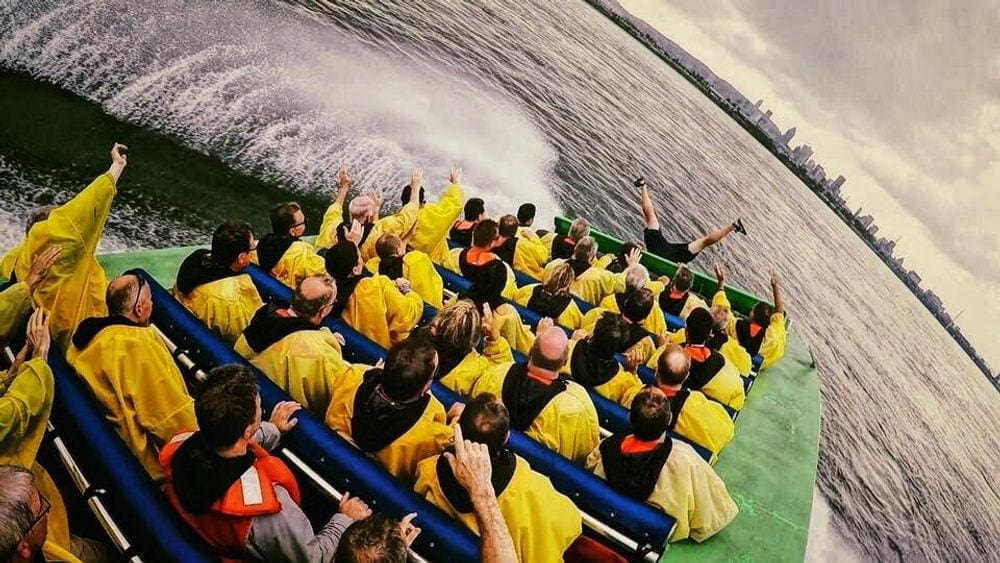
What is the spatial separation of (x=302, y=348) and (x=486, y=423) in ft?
4.01

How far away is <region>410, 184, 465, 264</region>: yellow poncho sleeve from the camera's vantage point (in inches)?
218

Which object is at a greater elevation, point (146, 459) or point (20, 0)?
point (146, 459)

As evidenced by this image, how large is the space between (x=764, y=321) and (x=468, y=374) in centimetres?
406

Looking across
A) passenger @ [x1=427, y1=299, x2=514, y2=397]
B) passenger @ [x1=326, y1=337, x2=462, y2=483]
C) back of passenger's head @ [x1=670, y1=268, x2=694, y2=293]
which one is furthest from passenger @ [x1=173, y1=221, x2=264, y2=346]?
back of passenger's head @ [x1=670, y1=268, x2=694, y2=293]

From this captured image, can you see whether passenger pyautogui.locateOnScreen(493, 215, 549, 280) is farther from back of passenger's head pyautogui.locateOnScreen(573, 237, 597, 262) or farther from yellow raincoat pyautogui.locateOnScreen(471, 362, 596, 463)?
yellow raincoat pyautogui.locateOnScreen(471, 362, 596, 463)

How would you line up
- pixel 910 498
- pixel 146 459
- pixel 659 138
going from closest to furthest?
pixel 146 459, pixel 910 498, pixel 659 138

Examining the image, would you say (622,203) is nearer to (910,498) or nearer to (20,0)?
(910,498)

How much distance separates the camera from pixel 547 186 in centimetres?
1603

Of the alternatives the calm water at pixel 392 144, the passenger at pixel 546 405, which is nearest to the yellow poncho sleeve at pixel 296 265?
the passenger at pixel 546 405

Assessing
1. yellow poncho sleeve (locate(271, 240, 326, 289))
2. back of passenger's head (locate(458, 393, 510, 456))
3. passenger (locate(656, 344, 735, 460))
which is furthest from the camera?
yellow poncho sleeve (locate(271, 240, 326, 289))

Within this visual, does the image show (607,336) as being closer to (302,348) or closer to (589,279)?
(302,348)

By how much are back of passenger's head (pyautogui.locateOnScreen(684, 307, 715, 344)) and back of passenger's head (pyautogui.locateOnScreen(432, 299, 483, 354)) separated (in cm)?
182

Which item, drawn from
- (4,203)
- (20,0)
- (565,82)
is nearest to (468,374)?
(4,203)

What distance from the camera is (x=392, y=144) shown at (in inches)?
457
